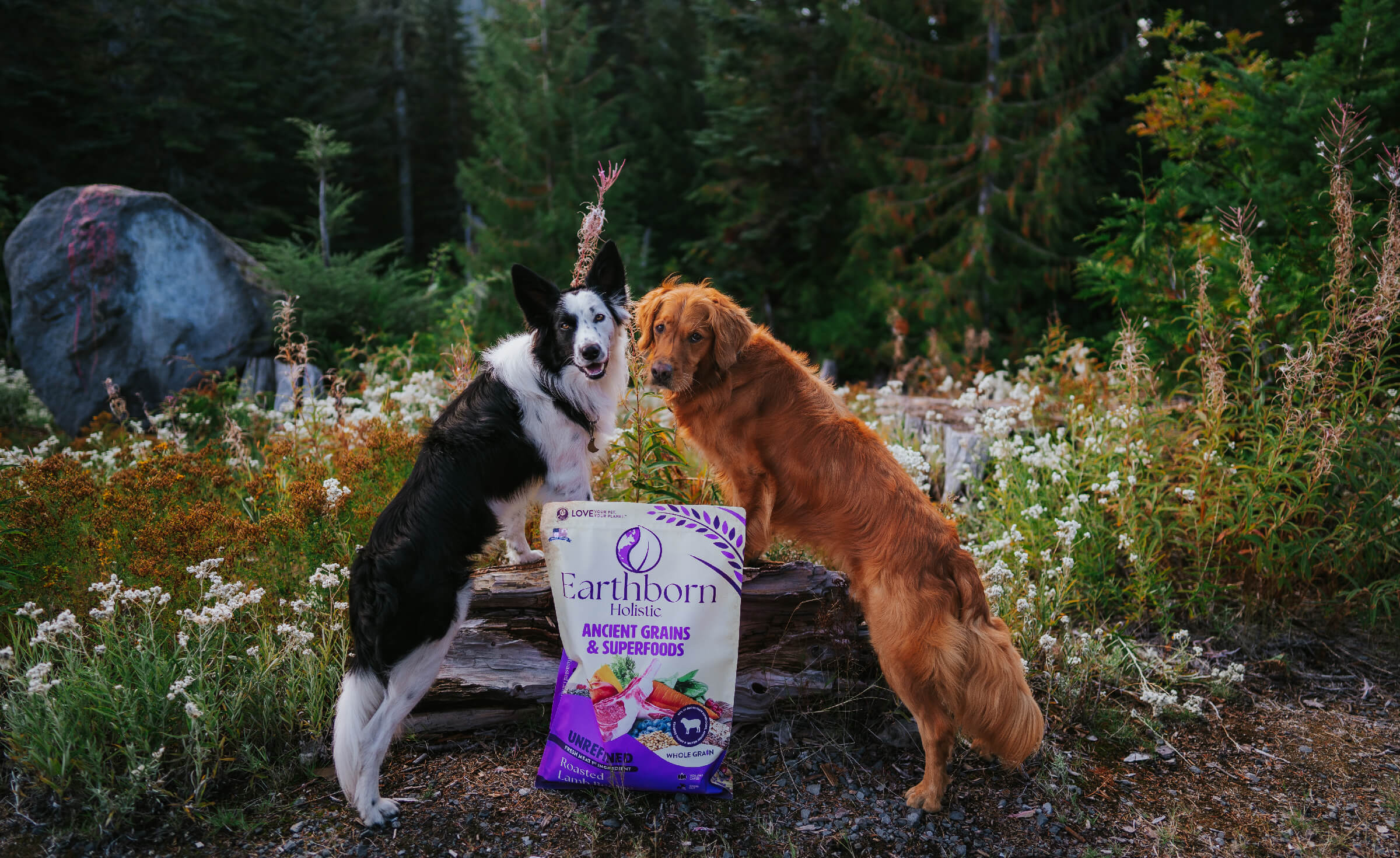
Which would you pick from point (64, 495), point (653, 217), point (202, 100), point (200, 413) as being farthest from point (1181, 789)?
point (202, 100)

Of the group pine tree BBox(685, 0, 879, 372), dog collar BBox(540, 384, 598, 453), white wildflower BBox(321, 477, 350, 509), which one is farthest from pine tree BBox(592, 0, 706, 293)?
dog collar BBox(540, 384, 598, 453)

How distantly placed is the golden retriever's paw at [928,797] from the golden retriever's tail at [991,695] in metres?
0.25

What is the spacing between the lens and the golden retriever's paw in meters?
2.66

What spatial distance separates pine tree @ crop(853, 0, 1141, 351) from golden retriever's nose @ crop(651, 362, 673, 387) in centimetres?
973

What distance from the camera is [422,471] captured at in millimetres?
2695

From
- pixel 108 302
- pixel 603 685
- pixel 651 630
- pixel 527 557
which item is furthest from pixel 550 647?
pixel 108 302

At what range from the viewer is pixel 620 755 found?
2.62 metres

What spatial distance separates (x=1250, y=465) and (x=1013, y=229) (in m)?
9.14

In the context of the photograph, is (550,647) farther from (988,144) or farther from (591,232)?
(988,144)

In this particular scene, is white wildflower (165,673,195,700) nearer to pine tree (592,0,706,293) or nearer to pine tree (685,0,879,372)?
pine tree (685,0,879,372)

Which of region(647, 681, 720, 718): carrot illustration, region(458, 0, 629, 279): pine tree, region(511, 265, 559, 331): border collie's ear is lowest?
region(647, 681, 720, 718): carrot illustration

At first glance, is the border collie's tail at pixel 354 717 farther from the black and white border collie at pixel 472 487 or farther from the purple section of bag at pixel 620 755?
the purple section of bag at pixel 620 755

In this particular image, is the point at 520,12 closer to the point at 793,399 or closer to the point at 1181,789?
the point at 793,399

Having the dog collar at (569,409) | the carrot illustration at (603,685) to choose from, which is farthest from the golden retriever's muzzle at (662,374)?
the carrot illustration at (603,685)
